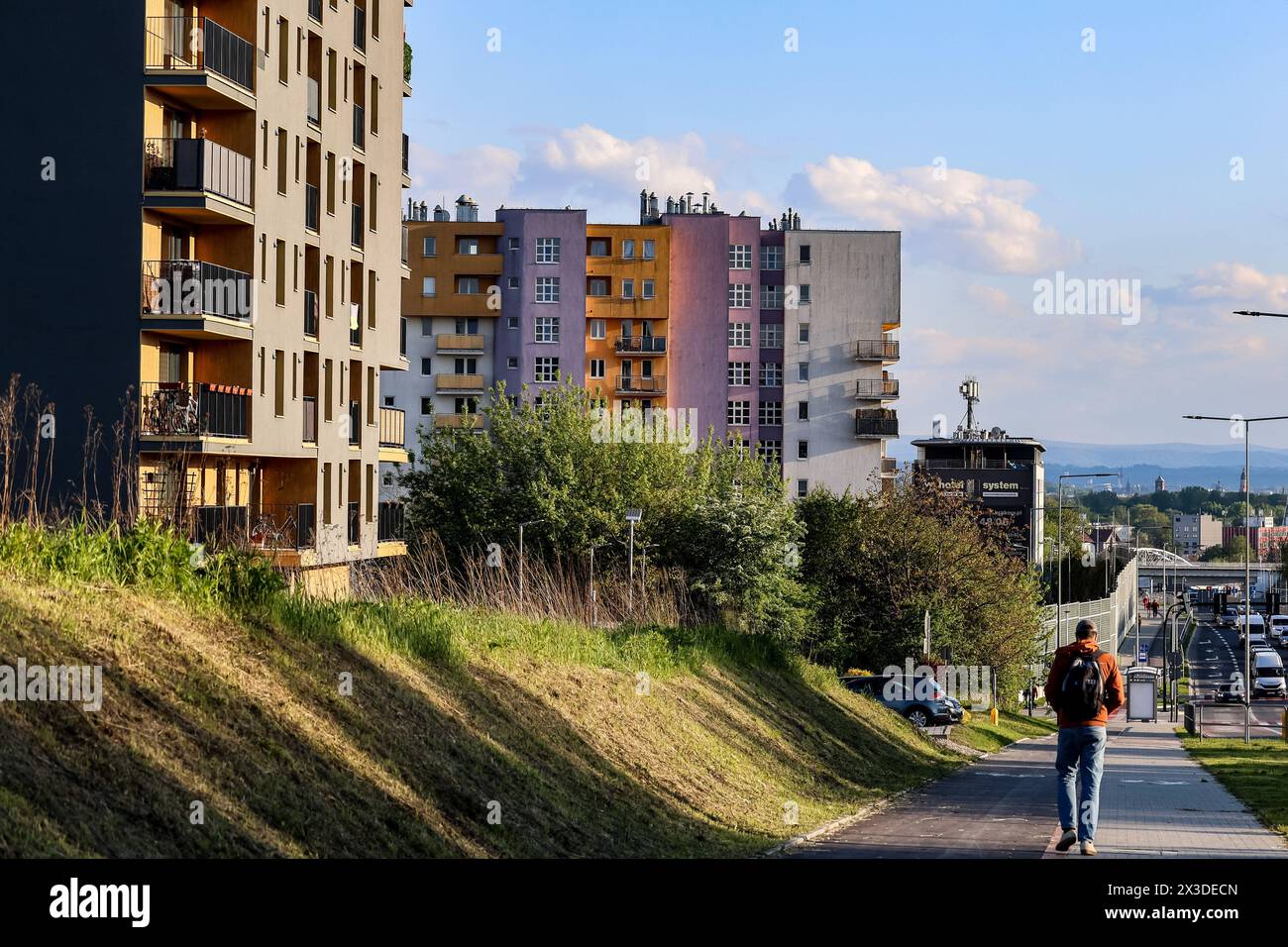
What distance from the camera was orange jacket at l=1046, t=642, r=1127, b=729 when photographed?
12148mm

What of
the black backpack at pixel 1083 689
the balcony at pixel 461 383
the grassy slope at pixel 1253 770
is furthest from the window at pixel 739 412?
the black backpack at pixel 1083 689

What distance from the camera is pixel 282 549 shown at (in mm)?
37469

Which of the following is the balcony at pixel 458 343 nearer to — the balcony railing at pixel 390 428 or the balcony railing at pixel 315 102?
the balcony railing at pixel 390 428

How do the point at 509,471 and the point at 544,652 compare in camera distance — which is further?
the point at 509,471

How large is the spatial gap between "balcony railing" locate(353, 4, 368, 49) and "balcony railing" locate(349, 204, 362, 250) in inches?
170

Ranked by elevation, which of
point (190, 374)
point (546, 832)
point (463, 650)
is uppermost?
point (190, 374)

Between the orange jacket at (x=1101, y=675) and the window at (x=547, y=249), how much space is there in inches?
3454

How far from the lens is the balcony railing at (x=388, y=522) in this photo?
45.8 meters

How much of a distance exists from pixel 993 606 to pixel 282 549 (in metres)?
30.9

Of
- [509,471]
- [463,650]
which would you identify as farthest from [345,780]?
[509,471]

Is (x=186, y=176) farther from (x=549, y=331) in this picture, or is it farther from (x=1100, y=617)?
(x=1100, y=617)

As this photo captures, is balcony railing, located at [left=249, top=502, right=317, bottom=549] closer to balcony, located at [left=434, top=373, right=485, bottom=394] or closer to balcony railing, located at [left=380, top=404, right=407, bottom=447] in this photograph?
balcony railing, located at [left=380, top=404, right=407, bottom=447]

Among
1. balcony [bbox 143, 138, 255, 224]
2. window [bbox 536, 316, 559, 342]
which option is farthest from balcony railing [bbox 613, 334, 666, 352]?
balcony [bbox 143, 138, 255, 224]

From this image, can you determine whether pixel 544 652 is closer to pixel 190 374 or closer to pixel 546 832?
pixel 546 832
